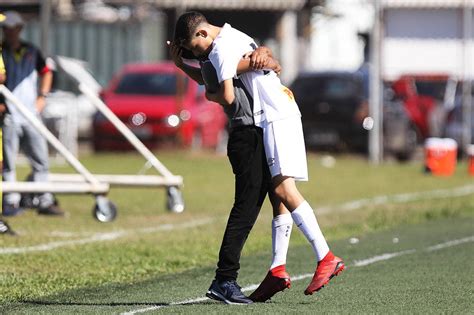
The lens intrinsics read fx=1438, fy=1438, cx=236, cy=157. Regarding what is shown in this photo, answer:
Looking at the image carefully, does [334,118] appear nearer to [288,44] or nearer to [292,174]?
[288,44]

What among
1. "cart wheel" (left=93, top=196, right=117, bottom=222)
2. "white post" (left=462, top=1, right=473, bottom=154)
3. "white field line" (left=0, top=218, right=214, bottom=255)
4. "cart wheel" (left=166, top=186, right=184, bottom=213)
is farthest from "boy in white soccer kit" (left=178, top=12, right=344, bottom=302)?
"white post" (left=462, top=1, right=473, bottom=154)

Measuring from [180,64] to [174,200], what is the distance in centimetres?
721

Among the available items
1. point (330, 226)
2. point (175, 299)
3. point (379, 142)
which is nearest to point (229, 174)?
point (379, 142)

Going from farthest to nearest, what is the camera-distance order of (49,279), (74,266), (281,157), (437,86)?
(437,86), (74,266), (49,279), (281,157)

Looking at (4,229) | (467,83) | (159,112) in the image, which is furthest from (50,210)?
(467,83)

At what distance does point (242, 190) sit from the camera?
29.6 feet

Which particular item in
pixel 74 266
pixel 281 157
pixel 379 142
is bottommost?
pixel 379 142

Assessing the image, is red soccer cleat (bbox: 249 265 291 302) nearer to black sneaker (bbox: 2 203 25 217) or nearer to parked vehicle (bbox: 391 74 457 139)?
black sneaker (bbox: 2 203 25 217)

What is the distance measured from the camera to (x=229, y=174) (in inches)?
909

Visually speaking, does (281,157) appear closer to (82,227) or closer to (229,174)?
(82,227)

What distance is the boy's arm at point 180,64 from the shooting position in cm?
910

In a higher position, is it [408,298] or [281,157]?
[281,157]

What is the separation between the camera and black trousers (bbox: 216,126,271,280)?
8961mm

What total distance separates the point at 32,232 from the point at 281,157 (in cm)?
545
